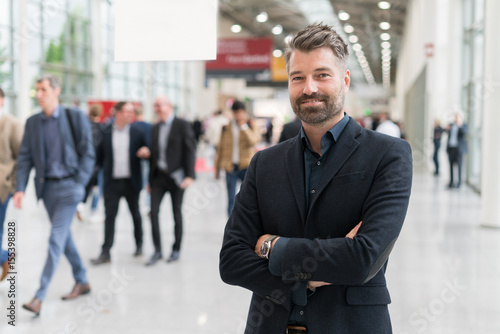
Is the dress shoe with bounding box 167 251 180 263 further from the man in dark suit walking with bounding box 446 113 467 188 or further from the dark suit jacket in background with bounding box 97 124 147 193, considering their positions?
the man in dark suit walking with bounding box 446 113 467 188

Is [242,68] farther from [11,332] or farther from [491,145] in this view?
A: [11,332]

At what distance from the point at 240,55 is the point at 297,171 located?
750 inches

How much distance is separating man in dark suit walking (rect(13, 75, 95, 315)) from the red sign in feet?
52.6

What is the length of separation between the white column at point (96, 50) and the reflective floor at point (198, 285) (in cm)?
1512

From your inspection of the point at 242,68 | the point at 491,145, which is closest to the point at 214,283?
the point at 491,145

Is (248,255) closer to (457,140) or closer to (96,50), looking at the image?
(457,140)

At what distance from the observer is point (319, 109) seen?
165 cm

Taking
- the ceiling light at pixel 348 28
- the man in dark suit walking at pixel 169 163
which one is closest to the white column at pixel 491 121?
the man in dark suit walking at pixel 169 163

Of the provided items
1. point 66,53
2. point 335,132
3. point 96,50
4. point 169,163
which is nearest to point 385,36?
point 96,50

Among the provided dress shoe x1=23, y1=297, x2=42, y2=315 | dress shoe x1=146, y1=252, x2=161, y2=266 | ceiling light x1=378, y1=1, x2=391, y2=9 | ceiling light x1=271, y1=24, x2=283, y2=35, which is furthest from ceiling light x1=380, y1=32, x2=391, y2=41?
dress shoe x1=23, y1=297, x2=42, y2=315

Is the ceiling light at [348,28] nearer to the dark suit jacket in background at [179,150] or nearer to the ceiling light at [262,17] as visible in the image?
the ceiling light at [262,17]

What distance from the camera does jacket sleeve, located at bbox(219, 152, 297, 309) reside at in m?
1.65

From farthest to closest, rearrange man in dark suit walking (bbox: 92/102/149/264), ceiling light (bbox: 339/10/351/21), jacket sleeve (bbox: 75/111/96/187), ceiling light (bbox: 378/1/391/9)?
1. ceiling light (bbox: 339/10/351/21)
2. ceiling light (bbox: 378/1/391/9)
3. man in dark suit walking (bbox: 92/102/149/264)
4. jacket sleeve (bbox: 75/111/96/187)

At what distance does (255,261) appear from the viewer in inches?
66.9
